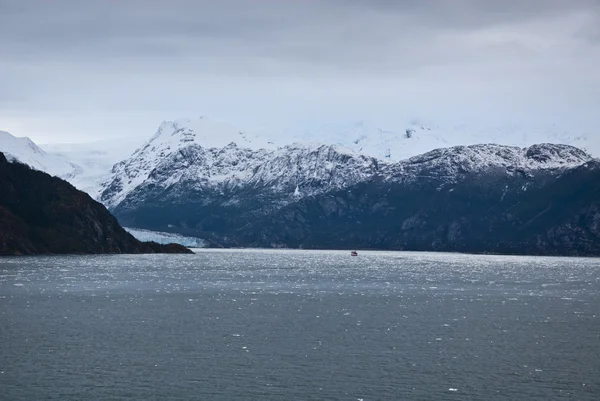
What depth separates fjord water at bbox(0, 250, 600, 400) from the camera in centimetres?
6869

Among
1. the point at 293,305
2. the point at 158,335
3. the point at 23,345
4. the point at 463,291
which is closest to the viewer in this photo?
the point at 23,345

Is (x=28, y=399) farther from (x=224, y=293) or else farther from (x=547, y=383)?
(x=224, y=293)

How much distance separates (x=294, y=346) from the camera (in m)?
88.3

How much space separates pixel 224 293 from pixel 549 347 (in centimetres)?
7490

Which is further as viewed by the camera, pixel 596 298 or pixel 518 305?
pixel 596 298

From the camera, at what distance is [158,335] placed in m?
95.2

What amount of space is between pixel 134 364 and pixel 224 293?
245 feet

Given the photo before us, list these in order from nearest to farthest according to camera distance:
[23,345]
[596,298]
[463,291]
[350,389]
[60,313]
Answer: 1. [350,389]
2. [23,345]
3. [60,313]
4. [596,298]
5. [463,291]

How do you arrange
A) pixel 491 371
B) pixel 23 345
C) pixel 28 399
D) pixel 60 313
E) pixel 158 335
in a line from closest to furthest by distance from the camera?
pixel 28 399 < pixel 491 371 < pixel 23 345 < pixel 158 335 < pixel 60 313

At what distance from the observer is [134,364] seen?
77.5 meters

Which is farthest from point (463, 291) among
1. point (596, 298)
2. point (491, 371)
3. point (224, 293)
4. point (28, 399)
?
point (28, 399)

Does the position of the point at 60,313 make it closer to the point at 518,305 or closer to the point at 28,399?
the point at 28,399

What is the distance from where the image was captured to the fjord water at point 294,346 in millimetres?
68688

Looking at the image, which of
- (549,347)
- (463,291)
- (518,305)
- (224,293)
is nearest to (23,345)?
(549,347)
